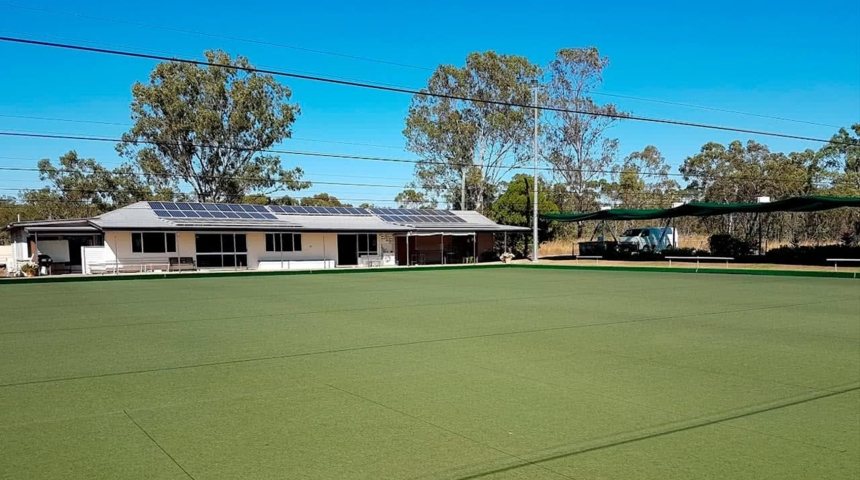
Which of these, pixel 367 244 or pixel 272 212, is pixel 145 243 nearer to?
pixel 272 212

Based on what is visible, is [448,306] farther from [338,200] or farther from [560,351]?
[338,200]

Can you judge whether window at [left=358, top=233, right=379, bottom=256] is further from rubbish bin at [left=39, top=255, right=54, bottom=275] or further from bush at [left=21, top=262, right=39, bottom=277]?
bush at [left=21, top=262, right=39, bottom=277]

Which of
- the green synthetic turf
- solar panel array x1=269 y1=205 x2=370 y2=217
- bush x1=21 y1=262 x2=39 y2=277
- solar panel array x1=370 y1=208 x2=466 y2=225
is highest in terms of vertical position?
solar panel array x1=269 y1=205 x2=370 y2=217

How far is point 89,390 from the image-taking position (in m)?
6.23

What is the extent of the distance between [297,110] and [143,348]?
→ 40.9 m

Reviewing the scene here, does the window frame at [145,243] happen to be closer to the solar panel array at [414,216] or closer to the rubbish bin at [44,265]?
the rubbish bin at [44,265]

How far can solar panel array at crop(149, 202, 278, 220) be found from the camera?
31719mm

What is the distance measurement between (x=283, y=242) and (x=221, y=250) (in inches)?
128

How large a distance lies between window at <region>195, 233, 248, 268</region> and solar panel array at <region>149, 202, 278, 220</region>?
103 centimetres

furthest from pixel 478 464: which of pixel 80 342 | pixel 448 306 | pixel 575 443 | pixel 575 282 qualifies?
pixel 575 282

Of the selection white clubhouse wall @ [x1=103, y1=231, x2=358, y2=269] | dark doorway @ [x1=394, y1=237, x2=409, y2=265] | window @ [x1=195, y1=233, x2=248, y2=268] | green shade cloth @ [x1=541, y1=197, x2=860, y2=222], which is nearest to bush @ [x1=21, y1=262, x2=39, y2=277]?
white clubhouse wall @ [x1=103, y1=231, x2=358, y2=269]

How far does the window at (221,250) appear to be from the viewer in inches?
1231

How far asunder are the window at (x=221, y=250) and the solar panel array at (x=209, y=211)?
1.03m

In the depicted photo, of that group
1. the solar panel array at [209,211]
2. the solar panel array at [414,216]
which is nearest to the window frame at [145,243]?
the solar panel array at [209,211]
